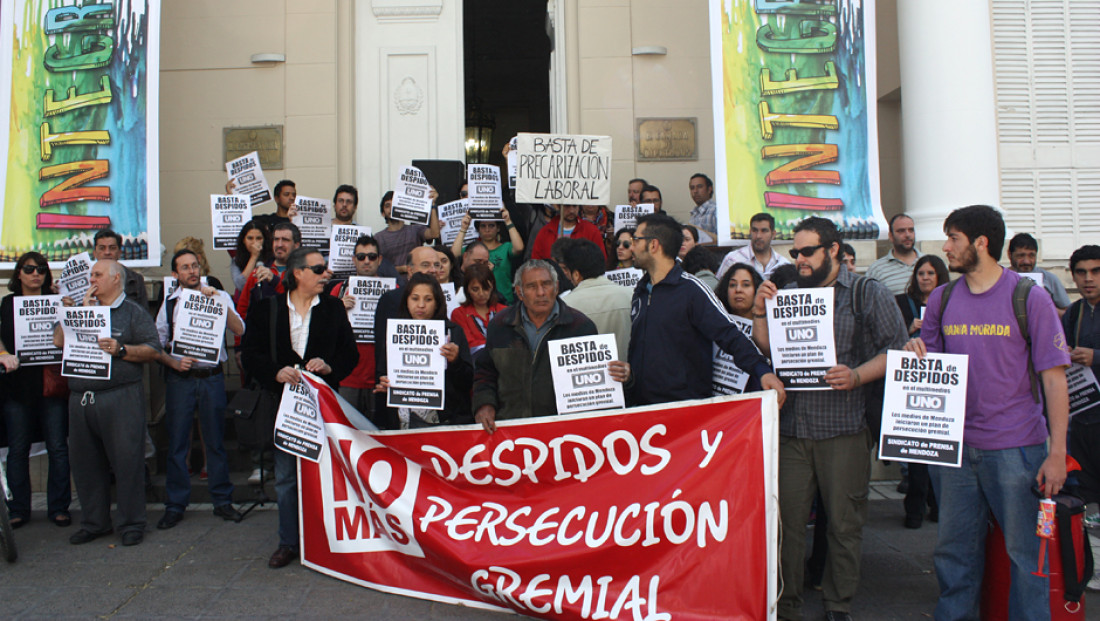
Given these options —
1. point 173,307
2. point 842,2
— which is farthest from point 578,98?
point 173,307

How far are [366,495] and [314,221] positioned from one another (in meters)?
4.09

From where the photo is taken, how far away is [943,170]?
8.52 m

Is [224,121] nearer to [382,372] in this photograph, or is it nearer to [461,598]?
[382,372]

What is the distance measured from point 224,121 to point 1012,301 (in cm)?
899

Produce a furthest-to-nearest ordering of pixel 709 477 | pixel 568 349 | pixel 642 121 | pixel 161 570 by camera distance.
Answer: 1. pixel 642 121
2. pixel 161 570
3. pixel 568 349
4. pixel 709 477

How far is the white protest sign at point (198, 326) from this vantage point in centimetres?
659

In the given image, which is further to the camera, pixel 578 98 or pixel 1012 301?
pixel 578 98

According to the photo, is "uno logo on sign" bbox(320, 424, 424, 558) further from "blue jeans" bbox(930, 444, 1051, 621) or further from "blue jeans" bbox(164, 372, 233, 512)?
"blue jeans" bbox(930, 444, 1051, 621)

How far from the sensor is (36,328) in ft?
22.4

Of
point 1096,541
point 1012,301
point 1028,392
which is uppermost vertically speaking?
point 1012,301

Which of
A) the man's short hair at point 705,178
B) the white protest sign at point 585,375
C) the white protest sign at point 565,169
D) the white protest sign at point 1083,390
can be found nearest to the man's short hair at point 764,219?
the white protest sign at point 565,169

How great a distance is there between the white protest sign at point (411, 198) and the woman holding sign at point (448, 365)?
109 inches

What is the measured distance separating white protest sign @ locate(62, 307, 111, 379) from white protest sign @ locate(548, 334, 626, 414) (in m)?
3.50

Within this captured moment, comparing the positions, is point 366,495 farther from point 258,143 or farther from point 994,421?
point 258,143
